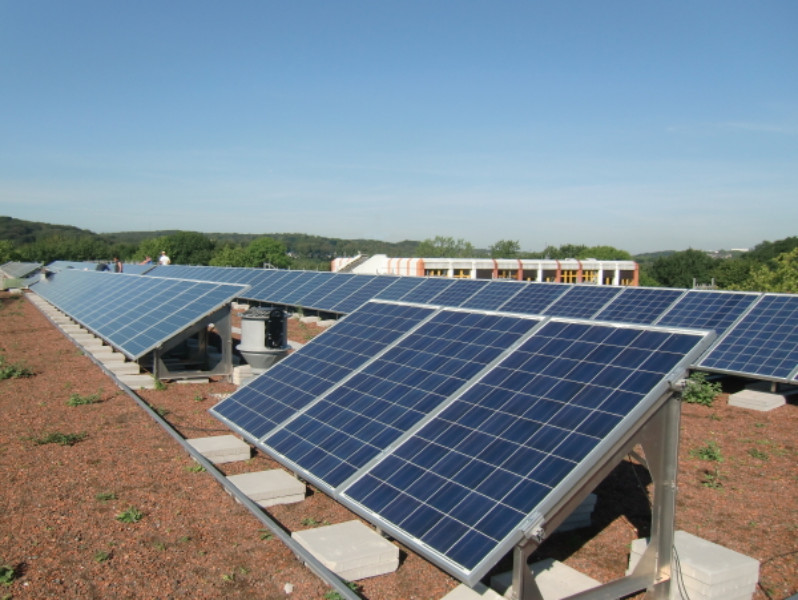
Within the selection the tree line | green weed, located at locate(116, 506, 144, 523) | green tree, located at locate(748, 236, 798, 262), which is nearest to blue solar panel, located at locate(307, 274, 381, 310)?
green weed, located at locate(116, 506, 144, 523)

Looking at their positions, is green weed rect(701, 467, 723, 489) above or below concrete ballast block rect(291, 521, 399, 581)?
below

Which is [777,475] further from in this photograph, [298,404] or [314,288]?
[314,288]

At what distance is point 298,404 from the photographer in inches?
354

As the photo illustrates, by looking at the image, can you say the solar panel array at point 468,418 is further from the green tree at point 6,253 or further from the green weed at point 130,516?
the green tree at point 6,253

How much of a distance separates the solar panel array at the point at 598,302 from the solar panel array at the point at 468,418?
1064 cm

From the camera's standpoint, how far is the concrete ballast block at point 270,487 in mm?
8421

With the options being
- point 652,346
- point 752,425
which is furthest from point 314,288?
point 652,346

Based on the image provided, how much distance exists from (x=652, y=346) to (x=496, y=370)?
5.79ft

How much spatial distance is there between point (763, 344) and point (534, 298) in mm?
8034

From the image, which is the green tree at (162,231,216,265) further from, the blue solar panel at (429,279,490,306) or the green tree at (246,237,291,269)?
the blue solar panel at (429,279,490,306)

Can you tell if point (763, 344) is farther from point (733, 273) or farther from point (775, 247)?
point (775, 247)

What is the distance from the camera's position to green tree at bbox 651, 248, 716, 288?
101375mm

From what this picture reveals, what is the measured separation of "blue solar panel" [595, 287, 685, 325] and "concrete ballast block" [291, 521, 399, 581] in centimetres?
1379

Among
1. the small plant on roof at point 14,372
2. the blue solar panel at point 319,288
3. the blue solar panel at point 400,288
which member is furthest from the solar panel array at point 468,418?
the blue solar panel at point 319,288
